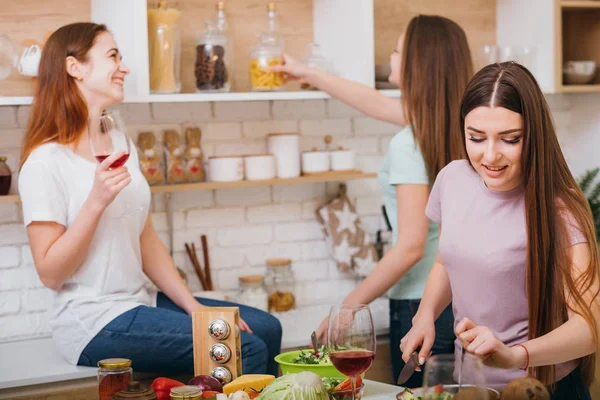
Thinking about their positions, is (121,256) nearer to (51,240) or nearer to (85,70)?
(51,240)

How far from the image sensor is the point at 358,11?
3.27 metres

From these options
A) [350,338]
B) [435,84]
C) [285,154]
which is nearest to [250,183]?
[285,154]

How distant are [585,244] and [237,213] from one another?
1908 millimetres

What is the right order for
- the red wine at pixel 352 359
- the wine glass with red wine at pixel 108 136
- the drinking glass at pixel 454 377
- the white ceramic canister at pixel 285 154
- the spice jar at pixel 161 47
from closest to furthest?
the drinking glass at pixel 454 377 → the red wine at pixel 352 359 → the wine glass with red wine at pixel 108 136 → the spice jar at pixel 161 47 → the white ceramic canister at pixel 285 154

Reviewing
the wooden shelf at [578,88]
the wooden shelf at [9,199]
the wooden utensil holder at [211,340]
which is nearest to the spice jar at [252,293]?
the wooden shelf at [9,199]

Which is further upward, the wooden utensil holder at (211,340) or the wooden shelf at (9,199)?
the wooden shelf at (9,199)

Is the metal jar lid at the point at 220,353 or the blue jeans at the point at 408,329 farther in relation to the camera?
the blue jeans at the point at 408,329

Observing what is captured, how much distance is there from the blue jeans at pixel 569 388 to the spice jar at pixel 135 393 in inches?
35.7

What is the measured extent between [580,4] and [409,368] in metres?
2.32

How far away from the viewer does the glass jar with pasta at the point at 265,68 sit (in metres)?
3.17

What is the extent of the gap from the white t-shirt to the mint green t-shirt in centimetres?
83

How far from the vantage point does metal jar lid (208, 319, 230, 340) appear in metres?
1.96

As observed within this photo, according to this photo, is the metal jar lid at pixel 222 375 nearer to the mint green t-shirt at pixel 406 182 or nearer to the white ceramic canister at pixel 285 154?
the mint green t-shirt at pixel 406 182

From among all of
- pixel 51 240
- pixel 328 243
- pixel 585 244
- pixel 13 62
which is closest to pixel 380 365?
pixel 328 243
